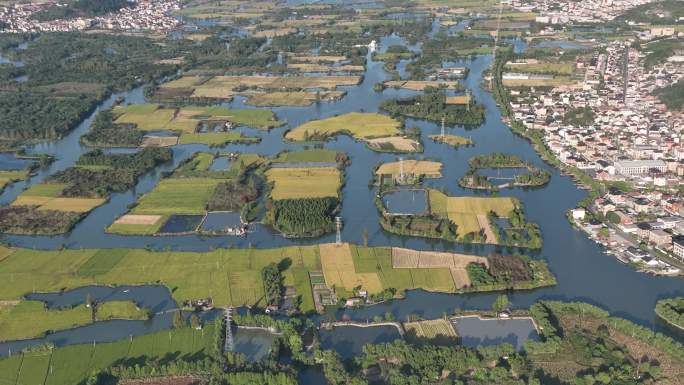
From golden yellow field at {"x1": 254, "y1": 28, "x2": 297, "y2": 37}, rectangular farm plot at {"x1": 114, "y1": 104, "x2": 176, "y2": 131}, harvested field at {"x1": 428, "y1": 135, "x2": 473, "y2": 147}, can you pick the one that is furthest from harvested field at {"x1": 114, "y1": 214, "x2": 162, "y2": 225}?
golden yellow field at {"x1": 254, "y1": 28, "x2": 297, "y2": 37}

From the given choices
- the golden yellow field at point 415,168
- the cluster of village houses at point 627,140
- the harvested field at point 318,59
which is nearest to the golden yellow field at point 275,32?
the harvested field at point 318,59

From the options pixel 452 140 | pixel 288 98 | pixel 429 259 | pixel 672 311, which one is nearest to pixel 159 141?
pixel 288 98

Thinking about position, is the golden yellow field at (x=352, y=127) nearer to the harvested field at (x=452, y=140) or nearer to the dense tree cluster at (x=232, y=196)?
the harvested field at (x=452, y=140)

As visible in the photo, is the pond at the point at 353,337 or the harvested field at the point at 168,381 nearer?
the harvested field at the point at 168,381

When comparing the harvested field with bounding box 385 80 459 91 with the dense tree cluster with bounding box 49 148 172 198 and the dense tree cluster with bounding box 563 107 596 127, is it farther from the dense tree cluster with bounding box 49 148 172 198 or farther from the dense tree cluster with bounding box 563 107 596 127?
the dense tree cluster with bounding box 49 148 172 198

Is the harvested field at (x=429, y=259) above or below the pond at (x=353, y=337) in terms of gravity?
above

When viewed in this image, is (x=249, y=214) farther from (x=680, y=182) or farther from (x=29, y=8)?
(x=29, y=8)
